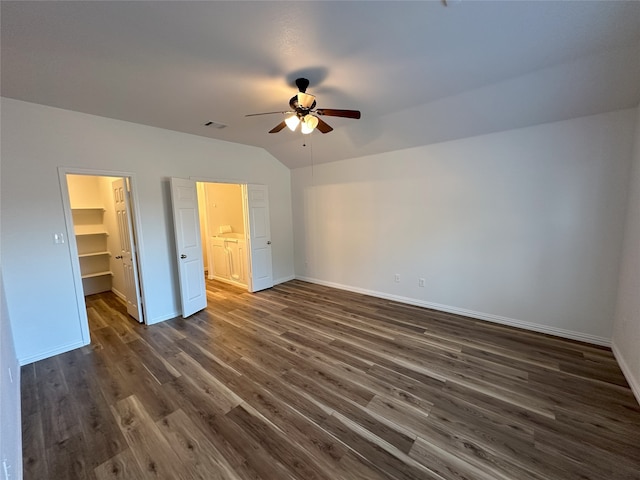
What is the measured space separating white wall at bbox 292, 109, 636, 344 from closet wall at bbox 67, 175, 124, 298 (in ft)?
14.0

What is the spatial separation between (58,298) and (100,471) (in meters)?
2.38

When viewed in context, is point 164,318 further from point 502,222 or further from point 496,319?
point 502,222

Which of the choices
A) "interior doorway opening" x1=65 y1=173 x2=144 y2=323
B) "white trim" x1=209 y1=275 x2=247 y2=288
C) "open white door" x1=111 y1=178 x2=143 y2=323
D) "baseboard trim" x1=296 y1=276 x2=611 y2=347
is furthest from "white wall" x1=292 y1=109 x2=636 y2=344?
"interior doorway opening" x1=65 y1=173 x2=144 y2=323

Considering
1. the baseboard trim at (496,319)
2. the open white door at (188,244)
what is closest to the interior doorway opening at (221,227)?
the open white door at (188,244)

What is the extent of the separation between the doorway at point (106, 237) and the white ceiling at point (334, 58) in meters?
1.51

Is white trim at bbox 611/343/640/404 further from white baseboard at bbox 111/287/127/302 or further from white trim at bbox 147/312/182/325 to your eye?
white baseboard at bbox 111/287/127/302

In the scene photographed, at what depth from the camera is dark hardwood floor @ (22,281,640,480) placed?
5.46 ft

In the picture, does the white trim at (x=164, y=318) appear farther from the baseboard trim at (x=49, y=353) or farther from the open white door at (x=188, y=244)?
the baseboard trim at (x=49, y=353)

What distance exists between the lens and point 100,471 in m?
1.65

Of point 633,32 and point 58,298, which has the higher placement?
point 633,32

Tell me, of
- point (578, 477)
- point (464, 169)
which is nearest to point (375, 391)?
point (578, 477)

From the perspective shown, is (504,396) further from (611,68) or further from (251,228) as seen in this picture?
(251,228)

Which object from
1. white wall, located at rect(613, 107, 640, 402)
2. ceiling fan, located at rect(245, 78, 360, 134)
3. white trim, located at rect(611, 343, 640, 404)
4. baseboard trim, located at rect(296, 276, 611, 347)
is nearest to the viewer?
white trim, located at rect(611, 343, 640, 404)

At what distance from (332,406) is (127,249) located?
3.75 metres
